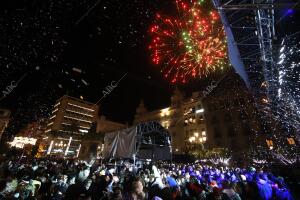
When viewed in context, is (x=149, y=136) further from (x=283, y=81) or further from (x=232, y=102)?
(x=232, y=102)

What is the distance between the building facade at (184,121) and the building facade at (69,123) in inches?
1245

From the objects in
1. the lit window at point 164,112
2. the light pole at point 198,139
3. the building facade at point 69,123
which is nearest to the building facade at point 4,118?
the building facade at point 69,123

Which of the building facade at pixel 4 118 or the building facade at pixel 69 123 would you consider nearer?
the building facade at pixel 4 118

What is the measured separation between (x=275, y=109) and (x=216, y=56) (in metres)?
7.69

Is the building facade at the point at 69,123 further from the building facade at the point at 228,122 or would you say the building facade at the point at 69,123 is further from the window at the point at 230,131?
the window at the point at 230,131

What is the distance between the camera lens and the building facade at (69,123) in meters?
69.2

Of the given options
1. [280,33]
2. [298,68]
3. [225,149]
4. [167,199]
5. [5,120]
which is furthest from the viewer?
[5,120]

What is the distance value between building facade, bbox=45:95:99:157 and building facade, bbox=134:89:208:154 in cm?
3162

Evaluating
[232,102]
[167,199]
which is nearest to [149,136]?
[167,199]

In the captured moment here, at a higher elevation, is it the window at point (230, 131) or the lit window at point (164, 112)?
the lit window at point (164, 112)

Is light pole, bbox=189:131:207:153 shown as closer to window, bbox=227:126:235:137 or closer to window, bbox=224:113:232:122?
window, bbox=227:126:235:137

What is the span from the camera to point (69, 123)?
274 feet

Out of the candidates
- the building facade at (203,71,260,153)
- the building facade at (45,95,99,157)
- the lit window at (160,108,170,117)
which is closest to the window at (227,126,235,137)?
the building facade at (203,71,260,153)

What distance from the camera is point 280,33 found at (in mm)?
6977
